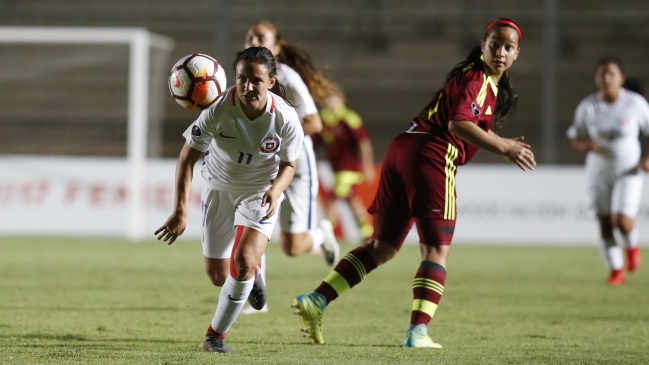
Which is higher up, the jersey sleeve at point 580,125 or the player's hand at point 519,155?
the jersey sleeve at point 580,125

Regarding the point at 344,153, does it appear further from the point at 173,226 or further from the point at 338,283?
the point at 173,226

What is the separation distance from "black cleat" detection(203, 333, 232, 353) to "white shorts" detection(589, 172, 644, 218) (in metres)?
5.96

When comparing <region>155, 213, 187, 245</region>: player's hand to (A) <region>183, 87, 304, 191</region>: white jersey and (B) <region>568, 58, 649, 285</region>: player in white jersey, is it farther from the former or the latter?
(B) <region>568, 58, 649, 285</region>: player in white jersey

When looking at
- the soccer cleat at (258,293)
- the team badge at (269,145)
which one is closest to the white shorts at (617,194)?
the soccer cleat at (258,293)

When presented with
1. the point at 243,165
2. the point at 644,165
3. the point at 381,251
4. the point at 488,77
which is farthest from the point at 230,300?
the point at 644,165

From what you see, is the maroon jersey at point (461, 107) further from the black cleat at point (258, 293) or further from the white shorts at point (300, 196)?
the white shorts at point (300, 196)

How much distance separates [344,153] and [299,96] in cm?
743

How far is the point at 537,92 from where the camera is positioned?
20281mm

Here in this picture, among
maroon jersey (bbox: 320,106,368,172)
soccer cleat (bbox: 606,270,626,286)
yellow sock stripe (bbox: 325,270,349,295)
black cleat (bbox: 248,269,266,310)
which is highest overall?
maroon jersey (bbox: 320,106,368,172)

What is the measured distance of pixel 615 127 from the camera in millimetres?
9930

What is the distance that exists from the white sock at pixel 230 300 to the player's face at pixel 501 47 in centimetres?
186

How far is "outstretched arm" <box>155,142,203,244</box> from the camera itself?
15.9ft

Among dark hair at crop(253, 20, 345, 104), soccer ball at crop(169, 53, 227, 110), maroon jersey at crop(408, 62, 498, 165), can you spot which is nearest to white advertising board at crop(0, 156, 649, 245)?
dark hair at crop(253, 20, 345, 104)

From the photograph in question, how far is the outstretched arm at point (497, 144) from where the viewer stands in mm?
5074
